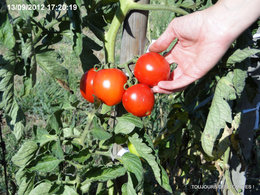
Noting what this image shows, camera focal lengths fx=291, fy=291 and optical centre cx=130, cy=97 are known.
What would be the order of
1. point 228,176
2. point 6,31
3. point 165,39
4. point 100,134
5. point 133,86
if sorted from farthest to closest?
point 228,176 < point 165,39 < point 133,86 < point 100,134 < point 6,31

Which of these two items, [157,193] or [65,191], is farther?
[157,193]

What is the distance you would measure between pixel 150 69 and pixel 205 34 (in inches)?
9.7

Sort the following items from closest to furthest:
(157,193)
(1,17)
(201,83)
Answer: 1. (1,17)
2. (201,83)
3. (157,193)

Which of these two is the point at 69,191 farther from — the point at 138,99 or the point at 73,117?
the point at 138,99

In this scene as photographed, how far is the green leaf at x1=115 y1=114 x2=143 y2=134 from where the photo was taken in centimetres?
81

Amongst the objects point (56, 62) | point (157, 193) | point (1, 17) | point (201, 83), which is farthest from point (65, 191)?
point (157, 193)

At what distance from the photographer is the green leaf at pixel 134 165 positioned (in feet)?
2.62

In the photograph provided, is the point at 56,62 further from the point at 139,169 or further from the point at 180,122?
the point at 180,122

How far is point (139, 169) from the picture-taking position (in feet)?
2.64

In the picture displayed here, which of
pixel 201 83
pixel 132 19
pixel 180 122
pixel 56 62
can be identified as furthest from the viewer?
pixel 180 122

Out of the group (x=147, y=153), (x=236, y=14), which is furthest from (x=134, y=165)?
(x=236, y=14)

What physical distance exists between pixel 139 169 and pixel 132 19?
45cm

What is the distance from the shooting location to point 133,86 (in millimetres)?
862

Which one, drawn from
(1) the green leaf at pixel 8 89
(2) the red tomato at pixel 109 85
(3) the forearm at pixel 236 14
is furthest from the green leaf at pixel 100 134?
(3) the forearm at pixel 236 14
